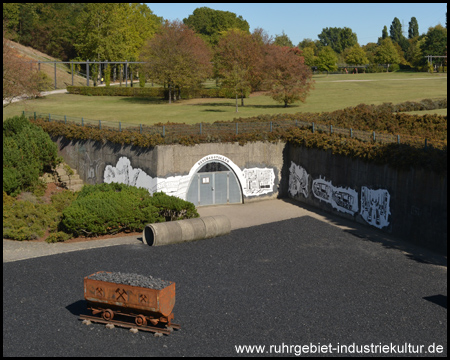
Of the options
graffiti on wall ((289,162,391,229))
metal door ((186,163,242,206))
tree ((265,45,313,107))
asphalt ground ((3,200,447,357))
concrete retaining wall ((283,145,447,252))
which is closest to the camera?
asphalt ground ((3,200,447,357))

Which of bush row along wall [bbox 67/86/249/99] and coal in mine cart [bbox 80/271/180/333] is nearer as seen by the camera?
coal in mine cart [bbox 80/271/180/333]

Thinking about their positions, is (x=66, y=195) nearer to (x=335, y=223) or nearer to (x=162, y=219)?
(x=162, y=219)

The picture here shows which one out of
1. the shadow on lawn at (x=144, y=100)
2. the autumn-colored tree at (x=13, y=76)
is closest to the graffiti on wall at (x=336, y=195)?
the autumn-colored tree at (x=13, y=76)

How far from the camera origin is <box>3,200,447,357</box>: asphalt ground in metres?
17.5

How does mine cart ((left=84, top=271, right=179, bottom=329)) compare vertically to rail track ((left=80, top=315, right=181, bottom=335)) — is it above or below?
above

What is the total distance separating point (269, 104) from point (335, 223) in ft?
123

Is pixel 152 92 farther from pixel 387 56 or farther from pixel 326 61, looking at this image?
pixel 387 56

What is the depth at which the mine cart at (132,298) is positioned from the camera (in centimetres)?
1806

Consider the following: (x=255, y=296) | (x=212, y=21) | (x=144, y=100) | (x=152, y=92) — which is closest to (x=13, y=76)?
(x=144, y=100)

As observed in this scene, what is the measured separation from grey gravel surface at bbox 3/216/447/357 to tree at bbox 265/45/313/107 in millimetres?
35437

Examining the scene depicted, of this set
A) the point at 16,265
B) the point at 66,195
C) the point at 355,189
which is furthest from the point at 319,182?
the point at 16,265

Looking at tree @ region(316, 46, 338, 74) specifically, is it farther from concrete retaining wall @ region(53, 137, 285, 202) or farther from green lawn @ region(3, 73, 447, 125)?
concrete retaining wall @ region(53, 137, 285, 202)

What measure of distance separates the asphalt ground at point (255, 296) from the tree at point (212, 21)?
461ft

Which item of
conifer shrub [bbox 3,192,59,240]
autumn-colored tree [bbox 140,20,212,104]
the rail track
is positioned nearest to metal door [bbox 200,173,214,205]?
conifer shrub [bbox 3,192,59,240]
